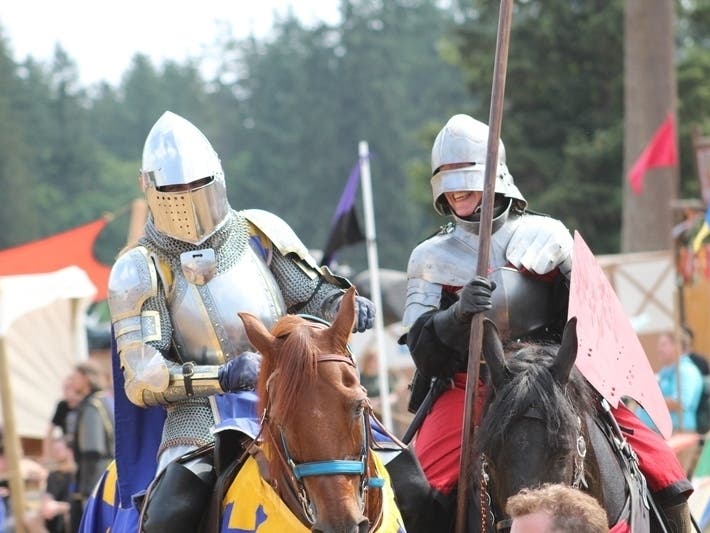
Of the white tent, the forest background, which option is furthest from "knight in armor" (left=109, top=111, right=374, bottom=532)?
the forest background

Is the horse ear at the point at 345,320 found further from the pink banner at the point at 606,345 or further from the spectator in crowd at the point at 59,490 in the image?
the spectator in crowd at the point at 59,490

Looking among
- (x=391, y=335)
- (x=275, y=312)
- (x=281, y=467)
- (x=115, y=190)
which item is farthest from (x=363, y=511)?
(x=115, y=190)

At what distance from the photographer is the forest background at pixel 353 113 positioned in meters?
29.1

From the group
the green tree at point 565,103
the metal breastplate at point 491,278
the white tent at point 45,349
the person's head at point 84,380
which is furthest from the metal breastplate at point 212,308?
the green tree at point 565,103

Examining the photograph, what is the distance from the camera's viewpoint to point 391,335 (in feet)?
62.4

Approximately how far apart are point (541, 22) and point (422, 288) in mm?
24136

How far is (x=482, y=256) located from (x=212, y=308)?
102 centimetres

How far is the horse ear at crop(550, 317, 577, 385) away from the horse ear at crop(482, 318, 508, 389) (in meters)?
0.17

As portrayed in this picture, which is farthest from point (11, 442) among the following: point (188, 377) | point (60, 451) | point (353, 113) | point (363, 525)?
point (353, 113)

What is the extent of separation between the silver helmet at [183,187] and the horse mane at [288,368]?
106 centimetres

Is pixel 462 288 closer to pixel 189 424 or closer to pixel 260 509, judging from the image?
pixel 189 424

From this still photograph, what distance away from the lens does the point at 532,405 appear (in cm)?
515

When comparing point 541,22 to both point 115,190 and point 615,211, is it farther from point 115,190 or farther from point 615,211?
point 115,190

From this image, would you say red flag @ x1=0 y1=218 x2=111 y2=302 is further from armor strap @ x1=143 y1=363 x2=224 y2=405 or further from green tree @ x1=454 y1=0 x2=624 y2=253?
green tree @ x1=454 y1=0 x2=624 y2=253
